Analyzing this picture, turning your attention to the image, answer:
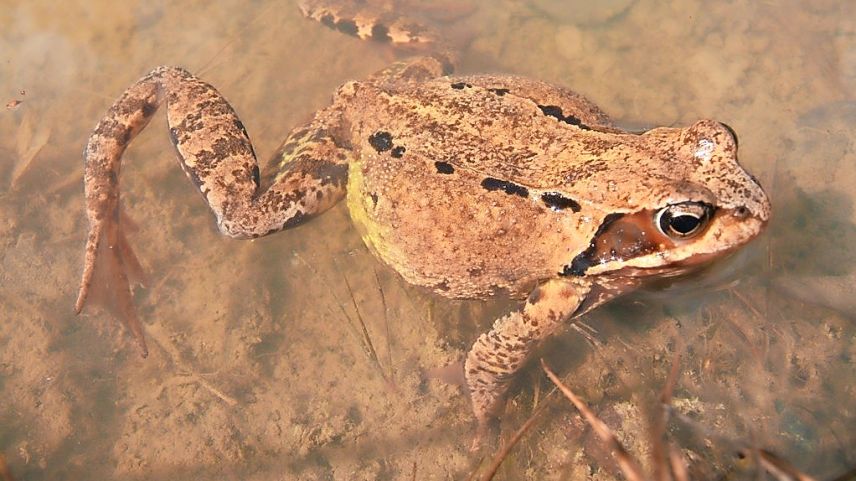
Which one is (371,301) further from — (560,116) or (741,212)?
(741,212)

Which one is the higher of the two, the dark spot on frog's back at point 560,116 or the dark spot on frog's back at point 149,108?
the dark spot on frog's back at point 560,116

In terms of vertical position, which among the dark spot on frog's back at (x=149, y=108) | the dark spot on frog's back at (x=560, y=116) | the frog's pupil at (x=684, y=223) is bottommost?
the dark spot on frog's back at (x=149, y=108)

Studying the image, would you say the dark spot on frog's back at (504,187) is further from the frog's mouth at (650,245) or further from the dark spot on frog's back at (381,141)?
the dark spot on frog's back at (381,141)

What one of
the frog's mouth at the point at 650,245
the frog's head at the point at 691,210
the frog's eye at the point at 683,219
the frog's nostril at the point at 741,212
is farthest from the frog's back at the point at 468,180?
the frog's nostril at the point at 741,212

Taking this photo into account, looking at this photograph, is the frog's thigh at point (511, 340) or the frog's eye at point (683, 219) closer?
the frog's eye at point (683, 219)

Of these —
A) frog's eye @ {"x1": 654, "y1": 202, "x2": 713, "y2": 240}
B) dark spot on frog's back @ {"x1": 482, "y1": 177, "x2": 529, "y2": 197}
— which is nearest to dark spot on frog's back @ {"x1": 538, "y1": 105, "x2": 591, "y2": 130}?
dark spot on frog's back @ {"x1": 482, "y1": 177, "x2": 529, "y2": 197}

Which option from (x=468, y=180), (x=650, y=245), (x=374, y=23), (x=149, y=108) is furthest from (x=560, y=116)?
(x=149, y=108)

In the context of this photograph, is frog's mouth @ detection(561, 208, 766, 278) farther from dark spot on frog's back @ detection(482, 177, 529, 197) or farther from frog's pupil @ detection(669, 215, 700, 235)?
dark spot on frog's back @ detection(482, 177, 529, 197)
